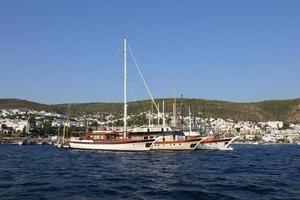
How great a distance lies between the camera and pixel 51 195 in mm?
28391

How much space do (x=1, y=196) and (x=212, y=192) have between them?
1283 cm

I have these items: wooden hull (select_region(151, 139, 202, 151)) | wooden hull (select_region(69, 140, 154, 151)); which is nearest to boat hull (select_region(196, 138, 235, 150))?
wooden hull (select_region(151, 139, 202, 151))

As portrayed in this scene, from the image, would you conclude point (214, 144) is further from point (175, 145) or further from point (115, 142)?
point (115, 142)

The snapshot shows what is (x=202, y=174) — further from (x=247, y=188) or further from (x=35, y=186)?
(x=35, y=186)

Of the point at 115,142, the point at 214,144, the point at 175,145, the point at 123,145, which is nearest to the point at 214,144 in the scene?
the point at 214,144

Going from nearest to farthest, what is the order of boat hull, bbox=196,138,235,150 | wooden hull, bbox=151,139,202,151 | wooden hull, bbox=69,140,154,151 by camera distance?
wooden hull, bbox=69,140,154,151
wooden hull, bbox=151,139,202,151
boat hull, bbox=196,138,235,150

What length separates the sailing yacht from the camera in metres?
83.4

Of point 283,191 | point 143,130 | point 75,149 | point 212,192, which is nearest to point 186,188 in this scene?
point 212,192

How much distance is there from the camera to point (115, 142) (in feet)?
278

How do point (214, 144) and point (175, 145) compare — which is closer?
point (175, 145)

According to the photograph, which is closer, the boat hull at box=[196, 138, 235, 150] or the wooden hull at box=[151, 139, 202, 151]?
the wooden hull at box=[151, 139, 202, 151]

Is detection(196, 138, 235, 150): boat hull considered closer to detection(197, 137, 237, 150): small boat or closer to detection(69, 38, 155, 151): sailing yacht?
detection(197, 137, 237, 150): small boat

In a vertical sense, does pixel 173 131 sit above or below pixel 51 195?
above

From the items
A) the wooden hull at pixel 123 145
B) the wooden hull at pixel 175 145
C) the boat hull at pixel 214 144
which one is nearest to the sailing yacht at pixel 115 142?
the wooden hull at pixel 123 145
